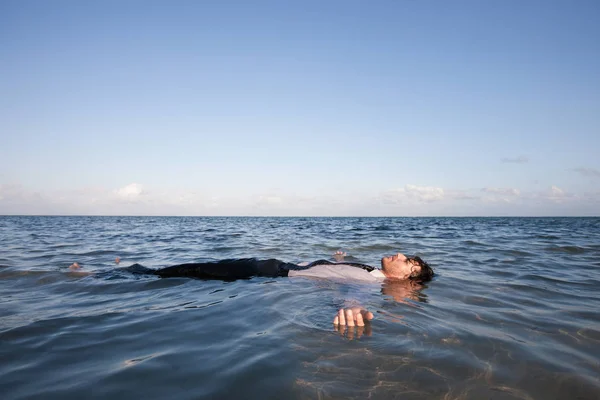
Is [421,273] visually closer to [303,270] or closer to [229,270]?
[303,270]

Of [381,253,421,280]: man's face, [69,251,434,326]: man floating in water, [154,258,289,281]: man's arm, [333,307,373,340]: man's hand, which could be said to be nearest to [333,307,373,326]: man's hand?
[333,307,373,340]: man's hand

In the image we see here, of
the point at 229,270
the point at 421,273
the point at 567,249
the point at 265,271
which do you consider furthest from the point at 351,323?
the point at 567,249

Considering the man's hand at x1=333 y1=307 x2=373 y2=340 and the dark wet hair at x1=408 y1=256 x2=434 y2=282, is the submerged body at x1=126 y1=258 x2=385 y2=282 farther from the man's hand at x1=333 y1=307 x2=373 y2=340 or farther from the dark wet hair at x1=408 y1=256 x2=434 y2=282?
the man's hand at x1=333 y1=307 x2=373 y2=340

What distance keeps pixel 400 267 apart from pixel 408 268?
162mm

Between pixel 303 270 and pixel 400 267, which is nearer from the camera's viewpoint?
pixel 303 270

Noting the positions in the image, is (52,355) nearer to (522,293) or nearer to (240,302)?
(240,302)

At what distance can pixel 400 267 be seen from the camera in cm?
733

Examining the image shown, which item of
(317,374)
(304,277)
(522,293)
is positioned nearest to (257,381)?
(317,374)

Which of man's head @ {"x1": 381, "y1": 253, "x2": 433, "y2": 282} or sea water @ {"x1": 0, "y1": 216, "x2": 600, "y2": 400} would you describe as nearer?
sea water @ {"x1": 0, "y1": 216, "x2": 600, "y2": 400}

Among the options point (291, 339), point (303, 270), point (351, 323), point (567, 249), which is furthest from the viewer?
point (567, 249)

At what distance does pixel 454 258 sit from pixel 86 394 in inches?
407

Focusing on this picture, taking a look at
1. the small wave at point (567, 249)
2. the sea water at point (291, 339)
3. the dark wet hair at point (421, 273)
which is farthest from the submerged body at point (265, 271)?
the small wave at point (567, 249)

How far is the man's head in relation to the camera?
7.23 m

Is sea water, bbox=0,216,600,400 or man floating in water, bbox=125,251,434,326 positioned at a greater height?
man floating in water, bbox=125,251,434,326
